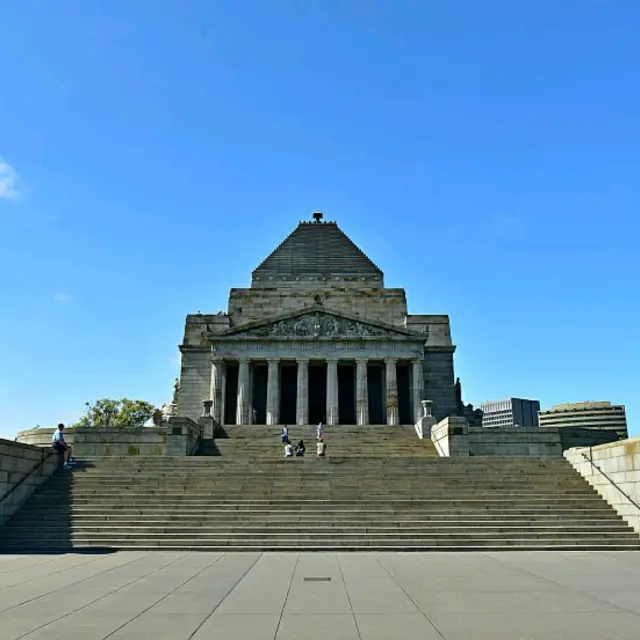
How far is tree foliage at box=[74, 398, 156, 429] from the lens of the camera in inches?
2975

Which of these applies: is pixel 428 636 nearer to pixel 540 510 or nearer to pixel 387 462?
pixel 540 510

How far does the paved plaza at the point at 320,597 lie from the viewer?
7.47 m

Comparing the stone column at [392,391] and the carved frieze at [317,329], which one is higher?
the carved frieze at [317,329]

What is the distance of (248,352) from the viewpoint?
146ft

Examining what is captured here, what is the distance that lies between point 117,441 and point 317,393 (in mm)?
22066

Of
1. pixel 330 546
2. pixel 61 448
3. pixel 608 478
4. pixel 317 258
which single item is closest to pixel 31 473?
pixel 61 448

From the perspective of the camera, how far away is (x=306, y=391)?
43.7 metres

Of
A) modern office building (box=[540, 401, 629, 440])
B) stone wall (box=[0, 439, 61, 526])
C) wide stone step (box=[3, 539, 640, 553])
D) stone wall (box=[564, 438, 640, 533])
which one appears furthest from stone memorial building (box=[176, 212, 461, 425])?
modern office building (box=[540, 401, 629, 440])

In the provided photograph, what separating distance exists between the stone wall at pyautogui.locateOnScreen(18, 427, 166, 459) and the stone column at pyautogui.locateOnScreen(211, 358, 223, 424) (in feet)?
46.4

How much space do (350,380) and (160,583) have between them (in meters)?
38.7

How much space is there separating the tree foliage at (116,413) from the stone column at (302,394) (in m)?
38.4

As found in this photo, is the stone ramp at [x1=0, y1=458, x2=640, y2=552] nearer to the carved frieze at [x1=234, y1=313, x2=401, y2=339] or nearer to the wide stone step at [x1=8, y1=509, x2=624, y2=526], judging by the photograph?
the wide stone step at [x1=8, y1=509, x2=624, y2=526]

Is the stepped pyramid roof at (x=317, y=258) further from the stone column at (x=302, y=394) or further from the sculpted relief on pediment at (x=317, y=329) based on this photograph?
the stone column at (x=302, y=394)

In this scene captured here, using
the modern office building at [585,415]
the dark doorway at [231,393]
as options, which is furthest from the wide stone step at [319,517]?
the modern office building at [585,415]
